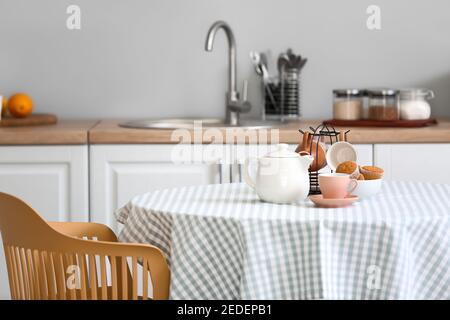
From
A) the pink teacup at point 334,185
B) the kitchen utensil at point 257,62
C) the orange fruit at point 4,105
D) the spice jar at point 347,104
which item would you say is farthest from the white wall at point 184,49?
the pink teacup at point 334,185

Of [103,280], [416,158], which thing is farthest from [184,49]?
[103,280]

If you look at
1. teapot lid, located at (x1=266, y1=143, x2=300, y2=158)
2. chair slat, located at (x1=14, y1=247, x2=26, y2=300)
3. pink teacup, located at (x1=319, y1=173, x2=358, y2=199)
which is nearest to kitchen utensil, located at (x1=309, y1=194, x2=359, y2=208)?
pink teacup, located at (x1=319, y1=173, x2=358, y2=199)

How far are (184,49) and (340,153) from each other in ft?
5.41

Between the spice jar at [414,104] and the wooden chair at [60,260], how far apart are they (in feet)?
5.71

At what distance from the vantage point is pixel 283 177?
2.22 m

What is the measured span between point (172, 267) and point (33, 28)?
6.88 ft

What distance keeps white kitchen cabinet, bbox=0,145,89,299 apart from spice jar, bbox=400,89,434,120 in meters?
1.30

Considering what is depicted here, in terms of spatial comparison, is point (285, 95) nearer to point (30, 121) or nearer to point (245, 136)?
point (245, 136)

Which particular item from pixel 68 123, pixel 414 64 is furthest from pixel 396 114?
pixel 68 123

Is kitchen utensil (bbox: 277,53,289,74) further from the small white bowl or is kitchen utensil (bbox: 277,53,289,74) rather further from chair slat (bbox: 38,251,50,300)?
chair slat (bbox: 38,251,50,300)

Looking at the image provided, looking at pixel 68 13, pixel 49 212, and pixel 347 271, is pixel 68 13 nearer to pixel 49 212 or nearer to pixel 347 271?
pixel 49 212

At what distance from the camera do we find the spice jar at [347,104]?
362 cm

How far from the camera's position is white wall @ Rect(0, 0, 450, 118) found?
3904 millimetres
